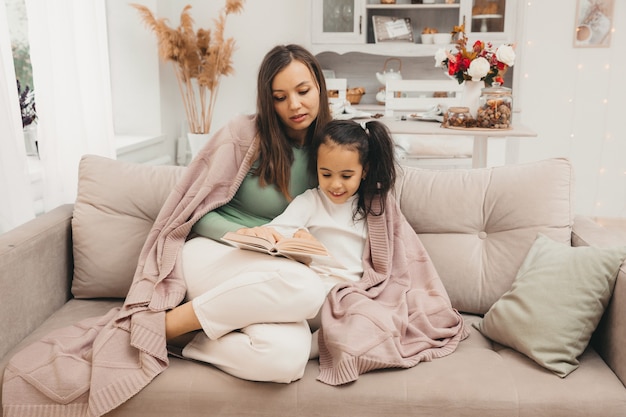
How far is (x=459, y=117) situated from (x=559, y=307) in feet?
4.64

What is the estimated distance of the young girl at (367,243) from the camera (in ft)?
5.31

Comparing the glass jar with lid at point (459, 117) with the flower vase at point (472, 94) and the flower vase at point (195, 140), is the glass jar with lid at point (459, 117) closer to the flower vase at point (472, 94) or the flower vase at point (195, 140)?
the flower vase at point (472, 94)

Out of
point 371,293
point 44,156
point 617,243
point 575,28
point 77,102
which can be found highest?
point 575,28

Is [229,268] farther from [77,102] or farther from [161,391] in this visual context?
[77,102]

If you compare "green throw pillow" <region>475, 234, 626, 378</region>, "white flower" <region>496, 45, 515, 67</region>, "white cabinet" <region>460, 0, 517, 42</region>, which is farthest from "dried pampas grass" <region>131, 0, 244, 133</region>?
"green throw pillow" <region>475, 234, 626, 378</region>

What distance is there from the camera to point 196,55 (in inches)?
170

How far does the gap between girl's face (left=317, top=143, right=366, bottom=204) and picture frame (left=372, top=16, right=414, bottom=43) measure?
301 centimetres

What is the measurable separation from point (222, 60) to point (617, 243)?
10.7ft

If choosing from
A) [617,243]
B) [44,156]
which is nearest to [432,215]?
[617,243]

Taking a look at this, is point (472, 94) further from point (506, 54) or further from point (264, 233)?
point (264, 233)

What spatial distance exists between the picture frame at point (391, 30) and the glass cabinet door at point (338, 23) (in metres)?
0.14

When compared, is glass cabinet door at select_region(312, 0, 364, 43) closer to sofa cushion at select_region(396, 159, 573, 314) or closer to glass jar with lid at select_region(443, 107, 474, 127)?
glass jar with lid at select_region(443, 107, 474, 127)

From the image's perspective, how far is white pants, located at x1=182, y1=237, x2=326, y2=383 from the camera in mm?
1438

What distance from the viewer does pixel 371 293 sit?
1700 millimetres
